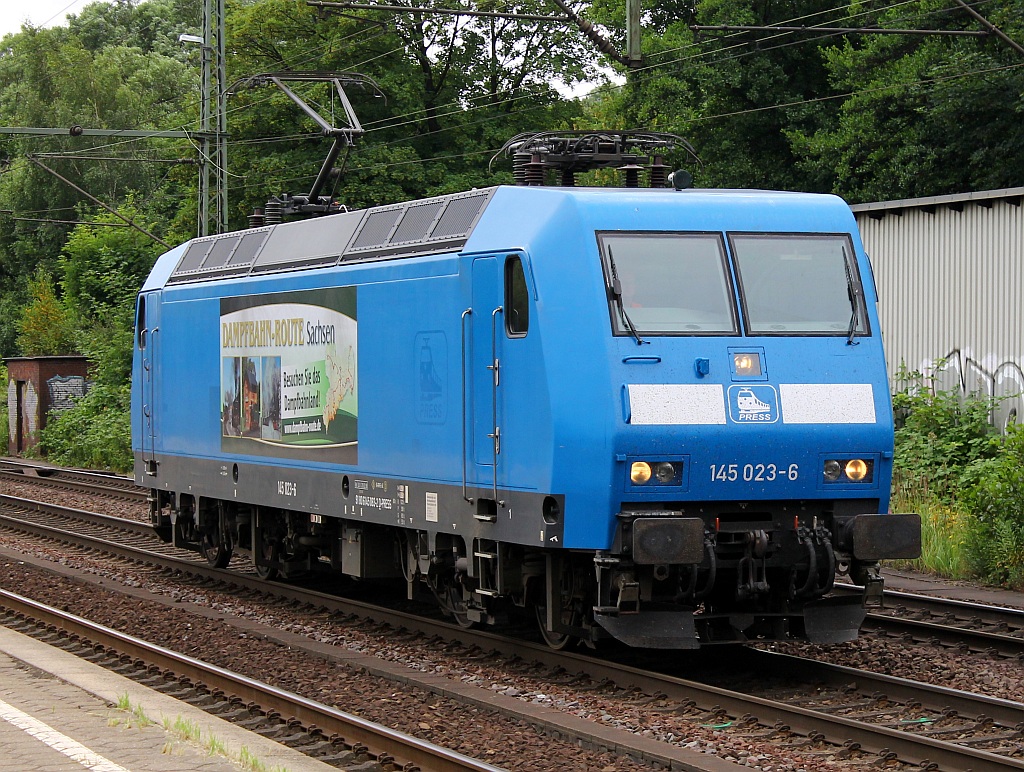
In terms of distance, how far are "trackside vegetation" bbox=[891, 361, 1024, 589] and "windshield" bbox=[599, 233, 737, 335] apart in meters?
5.84

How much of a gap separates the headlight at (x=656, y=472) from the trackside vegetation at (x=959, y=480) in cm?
612

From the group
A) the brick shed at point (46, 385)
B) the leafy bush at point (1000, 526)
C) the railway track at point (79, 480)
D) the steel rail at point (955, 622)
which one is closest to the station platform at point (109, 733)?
the steel rail at point (955, 622)

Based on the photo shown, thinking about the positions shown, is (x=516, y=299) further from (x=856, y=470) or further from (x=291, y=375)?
(x=291, y=375)

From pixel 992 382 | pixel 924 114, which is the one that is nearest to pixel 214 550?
pixel 992 382

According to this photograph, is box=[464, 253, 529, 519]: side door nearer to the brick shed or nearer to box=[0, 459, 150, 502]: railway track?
box=[0, 459, 150, 502]: railway track

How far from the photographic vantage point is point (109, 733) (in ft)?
26.5

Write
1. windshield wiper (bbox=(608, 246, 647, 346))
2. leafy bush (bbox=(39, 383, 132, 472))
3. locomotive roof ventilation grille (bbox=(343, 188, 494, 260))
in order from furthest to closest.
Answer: leafy bush (bbox=(39, 383, 132, 472)) < locomotive roof ventilation grille (bbox=(343, 188, 494, 260)) < windshield wiper (bbox=(608, 246, 647, 346))

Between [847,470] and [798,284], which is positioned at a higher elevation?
[798,284]

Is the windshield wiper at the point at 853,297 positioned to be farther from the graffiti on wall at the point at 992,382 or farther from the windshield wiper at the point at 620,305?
the graffiti on wall at the point at 992,382

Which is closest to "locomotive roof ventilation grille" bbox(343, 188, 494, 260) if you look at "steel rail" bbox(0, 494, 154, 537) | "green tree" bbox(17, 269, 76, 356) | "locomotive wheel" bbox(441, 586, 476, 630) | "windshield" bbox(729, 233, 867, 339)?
"windshield" bbox(729, 233, 867, 339)

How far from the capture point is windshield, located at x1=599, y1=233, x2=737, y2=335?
973 centimetres

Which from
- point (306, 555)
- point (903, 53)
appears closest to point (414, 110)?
point (903, 53)

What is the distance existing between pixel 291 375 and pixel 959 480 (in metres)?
7.80

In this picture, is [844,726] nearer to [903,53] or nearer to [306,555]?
[306,555]
